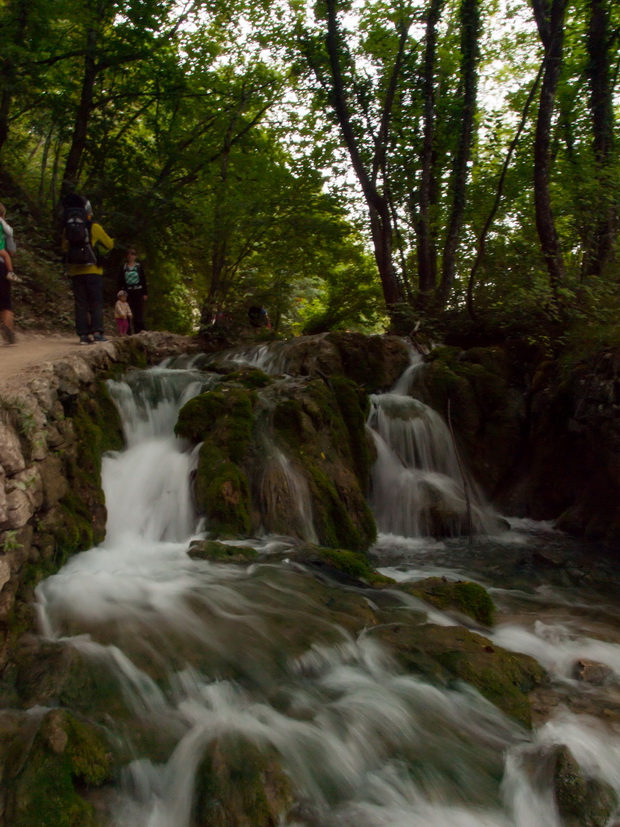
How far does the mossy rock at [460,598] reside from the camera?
5.00 metres

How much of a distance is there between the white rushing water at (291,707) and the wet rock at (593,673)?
0.29 meters

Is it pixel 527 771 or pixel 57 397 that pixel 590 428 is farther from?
pixel 57 397

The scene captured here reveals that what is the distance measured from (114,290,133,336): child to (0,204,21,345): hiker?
3.37 metres

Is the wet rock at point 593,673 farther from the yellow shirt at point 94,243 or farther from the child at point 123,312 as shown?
the child at point 123,312

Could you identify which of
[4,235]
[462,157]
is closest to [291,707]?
[4,235]

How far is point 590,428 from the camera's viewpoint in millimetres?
8281

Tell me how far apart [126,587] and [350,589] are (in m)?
1.93

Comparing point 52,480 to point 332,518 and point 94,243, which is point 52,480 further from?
point 94,243

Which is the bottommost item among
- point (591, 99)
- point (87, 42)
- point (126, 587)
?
point (126, 587)

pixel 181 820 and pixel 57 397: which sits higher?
pixel 57 397

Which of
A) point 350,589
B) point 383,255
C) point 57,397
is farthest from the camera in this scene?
point 383,255

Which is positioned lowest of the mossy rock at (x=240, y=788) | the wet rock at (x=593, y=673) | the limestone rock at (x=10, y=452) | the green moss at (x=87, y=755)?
the wet rock at (x=593, y=673)

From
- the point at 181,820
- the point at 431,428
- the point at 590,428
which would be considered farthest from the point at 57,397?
the point at 590,428

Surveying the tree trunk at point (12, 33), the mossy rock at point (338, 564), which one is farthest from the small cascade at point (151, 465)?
the tree trunk at point (12, 33)
